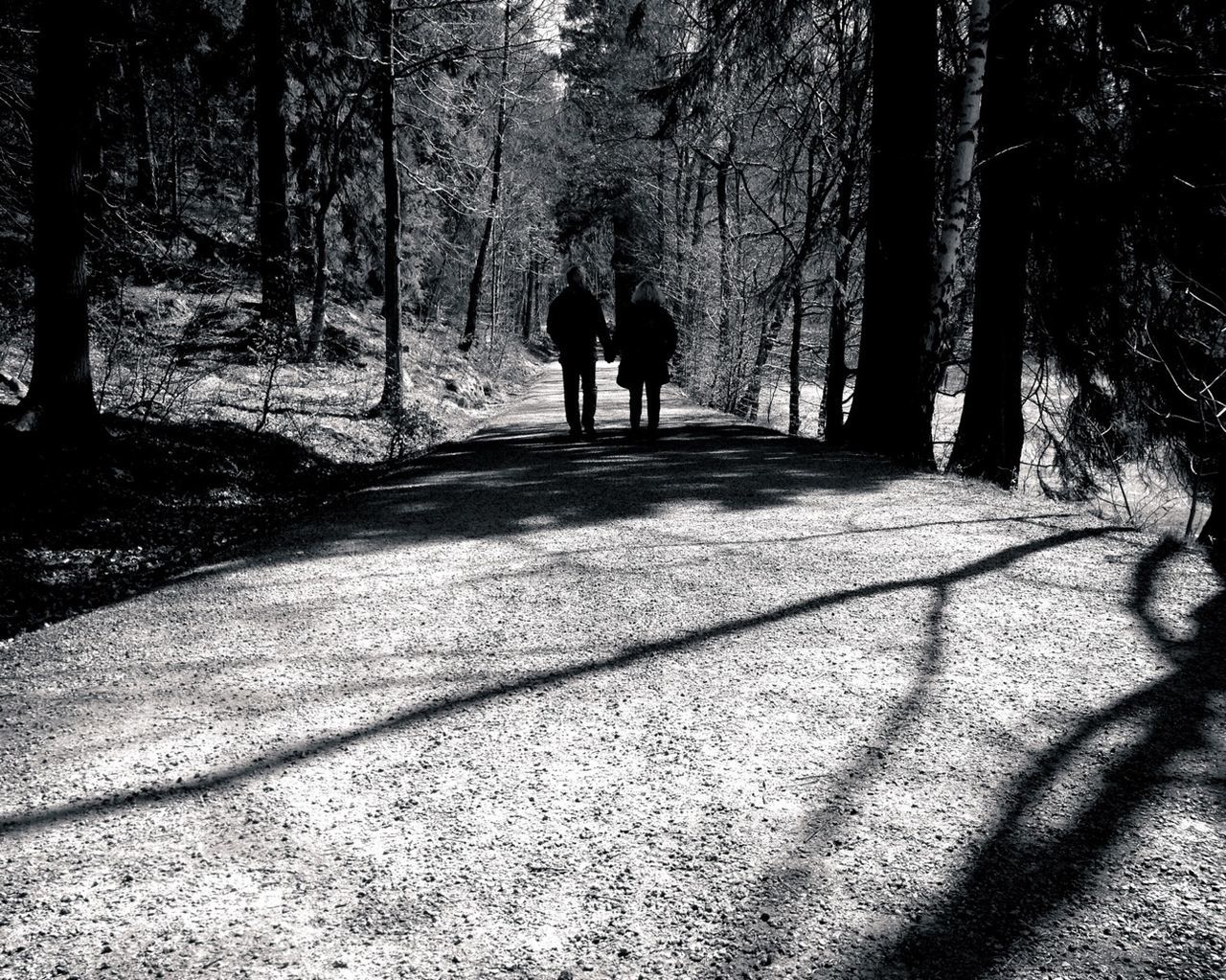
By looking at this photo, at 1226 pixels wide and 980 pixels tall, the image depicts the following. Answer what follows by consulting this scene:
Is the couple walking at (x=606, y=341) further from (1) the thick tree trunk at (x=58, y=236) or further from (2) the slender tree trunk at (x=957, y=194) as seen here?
(1) the thick tree trunk at (x=58, y=236)

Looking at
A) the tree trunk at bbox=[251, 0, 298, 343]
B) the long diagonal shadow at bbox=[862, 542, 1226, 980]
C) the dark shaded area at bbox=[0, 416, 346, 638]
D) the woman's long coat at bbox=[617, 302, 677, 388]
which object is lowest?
the long diagonal shadow at bbox=[862, 542, 1226, 980]

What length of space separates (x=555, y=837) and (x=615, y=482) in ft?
16.5

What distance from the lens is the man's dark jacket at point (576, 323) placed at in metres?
9.97

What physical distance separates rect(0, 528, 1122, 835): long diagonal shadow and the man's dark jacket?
6370mm

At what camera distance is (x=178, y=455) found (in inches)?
307

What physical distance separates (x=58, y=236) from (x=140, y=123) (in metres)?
16.3

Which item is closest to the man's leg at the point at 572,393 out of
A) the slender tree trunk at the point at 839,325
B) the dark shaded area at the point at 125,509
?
the dark shaded area at the point at 125,509

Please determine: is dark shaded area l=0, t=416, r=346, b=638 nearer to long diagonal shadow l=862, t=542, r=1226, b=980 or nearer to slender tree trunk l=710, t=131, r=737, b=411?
long diagonal shadow l=862, t=542, r=1226, b=980

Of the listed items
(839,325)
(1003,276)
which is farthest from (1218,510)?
(839,325)

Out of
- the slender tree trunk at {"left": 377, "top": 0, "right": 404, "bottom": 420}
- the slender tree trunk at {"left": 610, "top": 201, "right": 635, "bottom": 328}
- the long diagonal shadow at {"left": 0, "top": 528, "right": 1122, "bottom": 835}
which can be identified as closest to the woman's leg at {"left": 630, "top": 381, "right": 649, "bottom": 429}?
the slender tree trunk at {"left": 377, "top": 0, "right": 404, "bottom": 420}

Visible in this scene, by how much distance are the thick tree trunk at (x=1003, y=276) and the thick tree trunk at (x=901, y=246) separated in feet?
3.00

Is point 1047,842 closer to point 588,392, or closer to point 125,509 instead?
point 125,509

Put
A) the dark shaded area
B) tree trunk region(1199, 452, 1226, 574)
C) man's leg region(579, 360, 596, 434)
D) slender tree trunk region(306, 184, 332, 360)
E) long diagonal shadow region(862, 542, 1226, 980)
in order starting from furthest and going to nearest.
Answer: slender tree trunk region(306, 184, 332, 360), man's leg region(579, 360, 596, 434), tree trunk region(1199, 452, 1226, 574), the dark shaded area, long diagonal shadow region(862, 542, 1226, 980)

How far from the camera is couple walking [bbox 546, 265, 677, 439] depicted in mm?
10000
